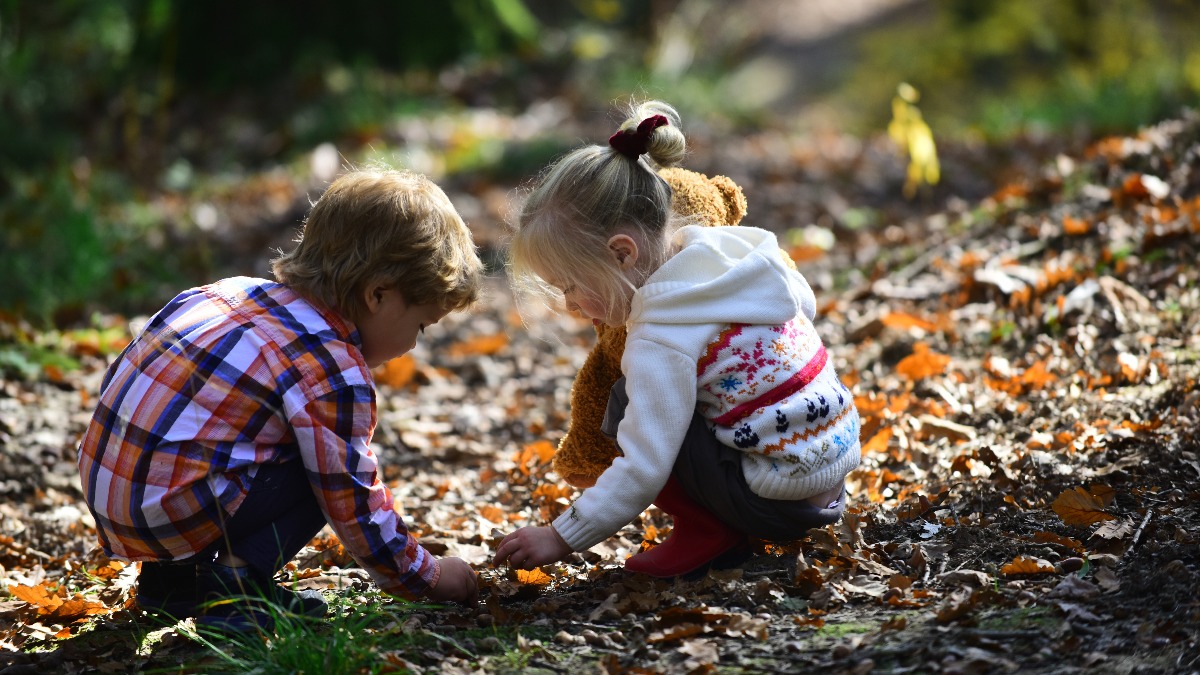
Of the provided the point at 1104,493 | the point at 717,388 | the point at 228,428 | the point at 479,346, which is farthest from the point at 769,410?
the point at 479,346

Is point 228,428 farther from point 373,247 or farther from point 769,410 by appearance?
point 769,410

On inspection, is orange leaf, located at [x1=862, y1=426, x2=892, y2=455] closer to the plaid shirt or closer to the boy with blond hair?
the boy with blond hair

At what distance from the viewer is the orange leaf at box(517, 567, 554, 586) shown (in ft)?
9.30

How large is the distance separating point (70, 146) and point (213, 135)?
1.34 meters

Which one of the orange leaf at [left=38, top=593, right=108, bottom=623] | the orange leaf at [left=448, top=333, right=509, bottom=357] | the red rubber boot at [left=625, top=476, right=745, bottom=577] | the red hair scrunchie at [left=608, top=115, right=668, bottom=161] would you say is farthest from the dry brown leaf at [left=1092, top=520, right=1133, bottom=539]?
the orange leaf at [left=448, top=333, right=509, bottom=357]

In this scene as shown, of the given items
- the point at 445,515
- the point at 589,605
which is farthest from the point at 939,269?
the point at 589,605

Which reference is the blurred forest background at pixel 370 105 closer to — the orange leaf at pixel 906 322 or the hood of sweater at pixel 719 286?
the orange leaf at pixel 906 322

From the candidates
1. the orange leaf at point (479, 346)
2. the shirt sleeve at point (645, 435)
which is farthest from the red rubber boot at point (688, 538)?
the orange leaf at point (479, 346)

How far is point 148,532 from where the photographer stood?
2.46 meters

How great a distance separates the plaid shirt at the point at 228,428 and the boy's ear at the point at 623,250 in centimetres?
66

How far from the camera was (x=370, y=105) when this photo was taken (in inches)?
431

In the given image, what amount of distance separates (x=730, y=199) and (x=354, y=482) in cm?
130

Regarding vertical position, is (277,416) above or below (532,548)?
above

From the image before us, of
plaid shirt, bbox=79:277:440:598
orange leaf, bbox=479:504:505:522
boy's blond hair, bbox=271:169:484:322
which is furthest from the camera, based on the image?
orange leaf, bbox=479:504:505:522
